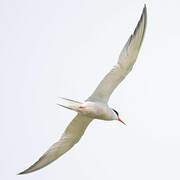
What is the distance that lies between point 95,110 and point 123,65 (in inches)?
42.9

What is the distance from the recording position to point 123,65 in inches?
362

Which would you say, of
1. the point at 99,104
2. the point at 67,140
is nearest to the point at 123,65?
the point at 99,104

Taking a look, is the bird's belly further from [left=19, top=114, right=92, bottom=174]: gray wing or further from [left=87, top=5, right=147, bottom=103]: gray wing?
[left=19, top=114, right=92, bottom=174]: gray wing

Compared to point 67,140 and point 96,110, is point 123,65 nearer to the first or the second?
point 96,110

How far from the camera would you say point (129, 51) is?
29.8 feet

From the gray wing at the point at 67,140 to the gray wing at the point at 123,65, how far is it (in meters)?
0.73

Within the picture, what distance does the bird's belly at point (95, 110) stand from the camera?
371 inches

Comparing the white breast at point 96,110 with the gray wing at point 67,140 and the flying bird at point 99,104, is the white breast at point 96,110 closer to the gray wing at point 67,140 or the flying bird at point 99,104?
the flying bird at point 99,104

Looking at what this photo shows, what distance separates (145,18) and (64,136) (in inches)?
128

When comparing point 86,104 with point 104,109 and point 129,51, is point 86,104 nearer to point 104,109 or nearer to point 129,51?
point 104,109

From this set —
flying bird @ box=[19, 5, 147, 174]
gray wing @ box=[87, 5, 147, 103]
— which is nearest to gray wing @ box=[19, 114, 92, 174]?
flying bird @ box=[19, 5, 147, 174]

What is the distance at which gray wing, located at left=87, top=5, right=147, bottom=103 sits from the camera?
8.91 metres

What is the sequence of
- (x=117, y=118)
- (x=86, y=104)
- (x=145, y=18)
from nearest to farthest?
(x=145, y=18) → (x=86, y=104) → (x=117, y=118)

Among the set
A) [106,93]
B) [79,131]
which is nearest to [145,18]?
[106,93]
